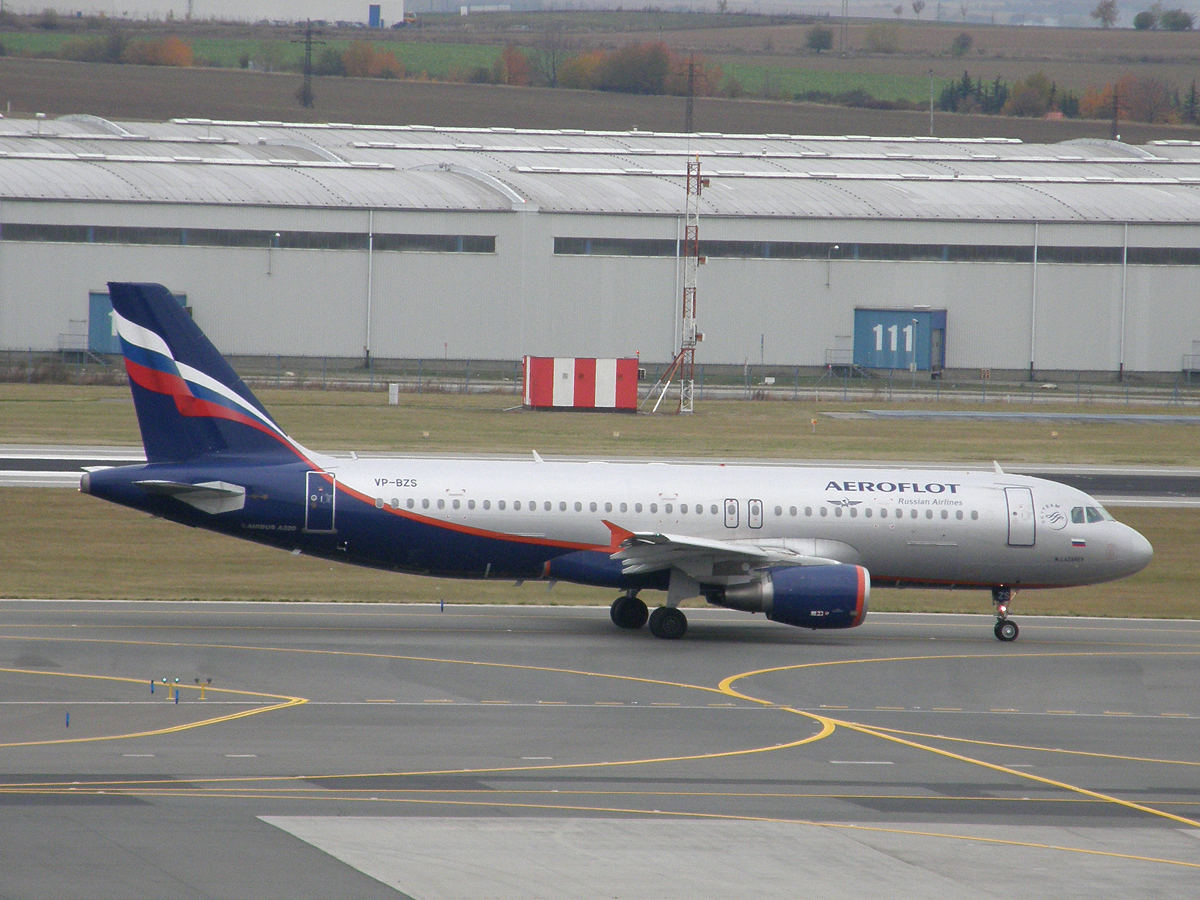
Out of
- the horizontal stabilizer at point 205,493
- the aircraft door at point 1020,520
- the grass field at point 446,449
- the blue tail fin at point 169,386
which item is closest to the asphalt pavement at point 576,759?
the aircraft door at point 1020,520

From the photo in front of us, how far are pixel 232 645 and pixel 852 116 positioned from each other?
487ft

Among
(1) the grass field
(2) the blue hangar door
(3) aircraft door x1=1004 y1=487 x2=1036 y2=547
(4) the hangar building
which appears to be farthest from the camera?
(2) the blue hangar door

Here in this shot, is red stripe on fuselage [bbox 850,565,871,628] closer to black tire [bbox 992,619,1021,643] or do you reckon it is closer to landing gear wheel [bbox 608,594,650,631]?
black tire [bbox 992,619,1021,643]

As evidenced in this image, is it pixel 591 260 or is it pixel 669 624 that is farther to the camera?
pixel 591 260

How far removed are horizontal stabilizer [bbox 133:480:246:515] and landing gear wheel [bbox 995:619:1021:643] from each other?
16231 mm

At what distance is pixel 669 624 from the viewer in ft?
99.8

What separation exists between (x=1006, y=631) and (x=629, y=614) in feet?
26.8

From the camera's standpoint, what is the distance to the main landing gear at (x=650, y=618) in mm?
30422

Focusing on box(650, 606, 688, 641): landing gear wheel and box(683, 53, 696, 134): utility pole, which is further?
box(683, 53, 696, 134): utility pole

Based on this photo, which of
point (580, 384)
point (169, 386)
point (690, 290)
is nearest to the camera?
point (169, 386)

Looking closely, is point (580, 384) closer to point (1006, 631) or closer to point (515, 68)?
point (1006, 631)

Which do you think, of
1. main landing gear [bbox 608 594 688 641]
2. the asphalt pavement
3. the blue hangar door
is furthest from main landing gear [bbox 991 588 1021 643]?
the blue hangar door

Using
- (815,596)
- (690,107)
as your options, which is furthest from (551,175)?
(815,596)

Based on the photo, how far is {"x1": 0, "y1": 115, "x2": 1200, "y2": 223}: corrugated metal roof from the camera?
89500 millimetres
